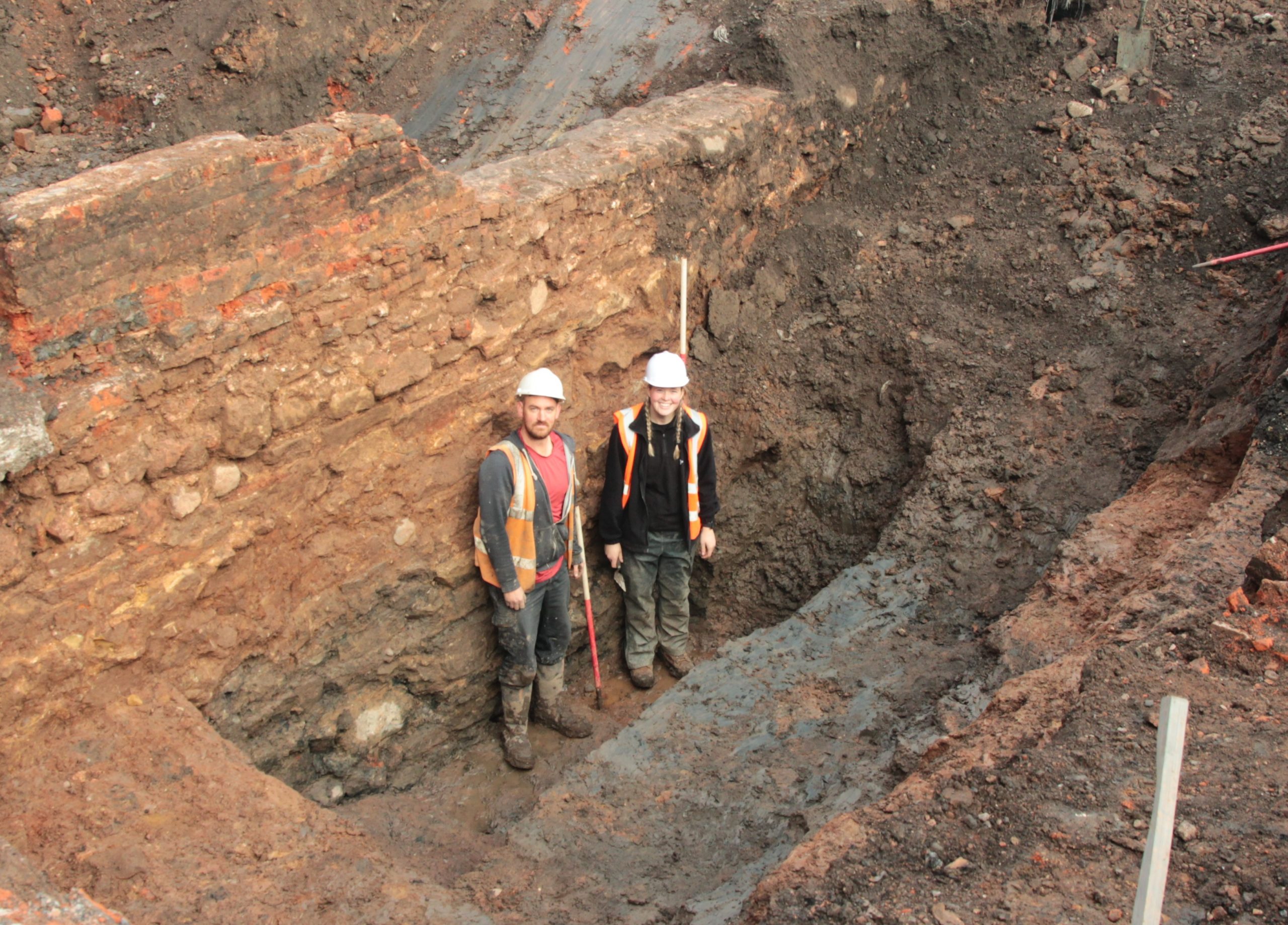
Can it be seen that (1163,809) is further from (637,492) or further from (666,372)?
(637,492)

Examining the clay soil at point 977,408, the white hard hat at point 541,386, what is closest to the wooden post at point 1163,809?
the clay soil at point 977,408

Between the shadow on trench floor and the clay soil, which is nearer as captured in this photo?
the clay soil

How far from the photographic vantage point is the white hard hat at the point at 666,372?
17.6 feet

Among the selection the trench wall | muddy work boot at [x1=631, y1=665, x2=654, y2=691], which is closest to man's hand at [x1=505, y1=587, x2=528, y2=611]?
the trench wall

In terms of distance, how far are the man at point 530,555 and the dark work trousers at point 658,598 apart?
15.1 inches

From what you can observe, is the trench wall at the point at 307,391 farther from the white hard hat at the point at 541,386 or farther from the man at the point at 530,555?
the white hard hat at the point at 541,386

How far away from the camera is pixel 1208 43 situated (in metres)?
7.06

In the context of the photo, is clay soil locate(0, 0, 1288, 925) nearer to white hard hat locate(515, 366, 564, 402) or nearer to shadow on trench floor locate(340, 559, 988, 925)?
shadow on trench floor locate(340, 559, 988, 925)

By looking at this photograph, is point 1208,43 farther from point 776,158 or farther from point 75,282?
point 75,282

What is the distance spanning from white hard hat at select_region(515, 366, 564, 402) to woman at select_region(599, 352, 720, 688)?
0.57 metres

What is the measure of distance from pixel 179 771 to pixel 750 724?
98.3 inches

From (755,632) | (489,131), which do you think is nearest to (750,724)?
(755,632)

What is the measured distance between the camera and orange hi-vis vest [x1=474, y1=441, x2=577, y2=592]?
511 centimetres

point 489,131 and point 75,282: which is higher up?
point 75,282
